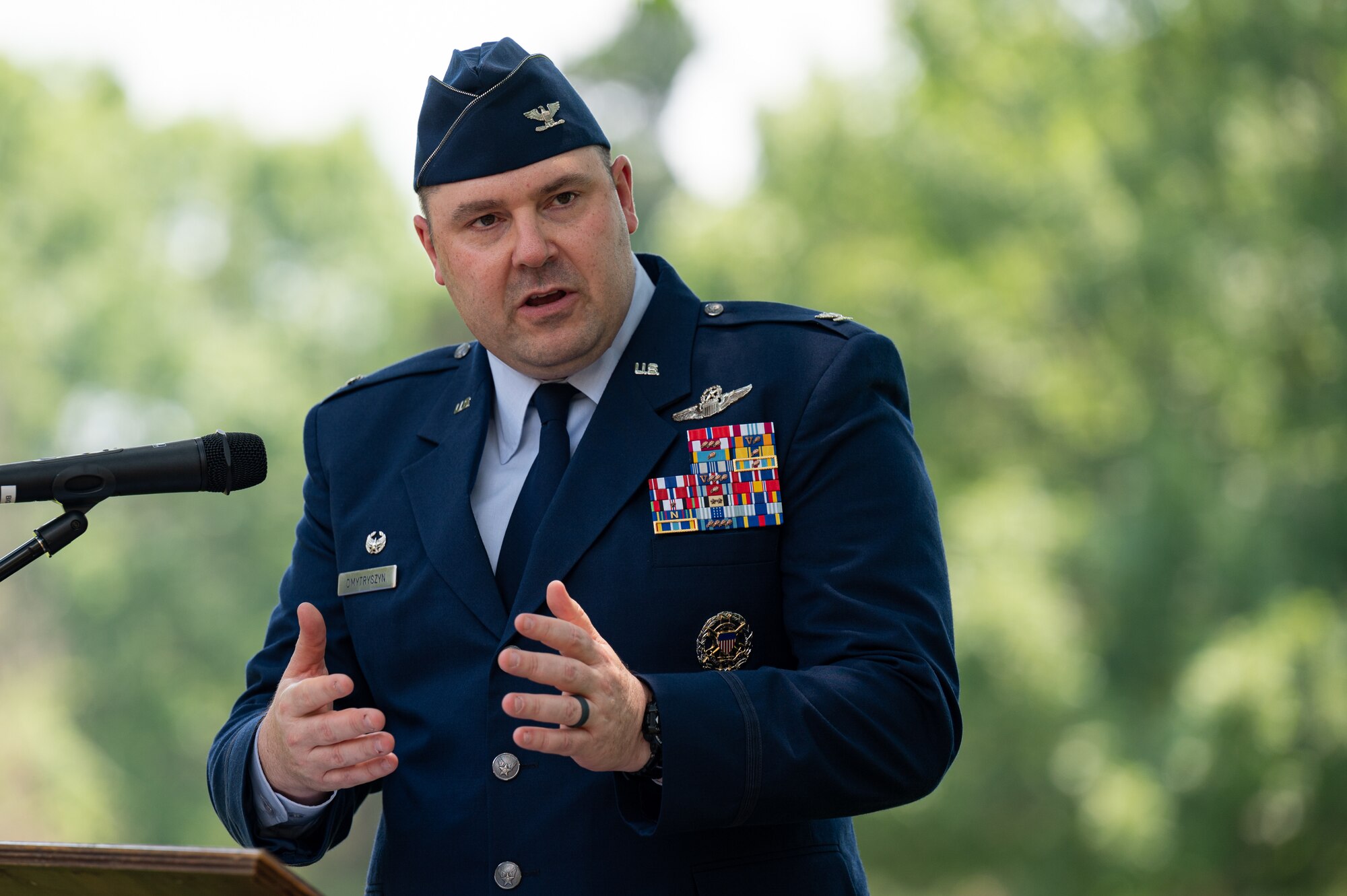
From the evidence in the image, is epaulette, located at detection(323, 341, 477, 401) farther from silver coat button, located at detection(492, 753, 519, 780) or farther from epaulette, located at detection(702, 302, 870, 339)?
silver coat button, located at detection(492, 753, 519, 780)

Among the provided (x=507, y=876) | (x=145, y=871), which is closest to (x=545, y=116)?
(x=507, y=876)

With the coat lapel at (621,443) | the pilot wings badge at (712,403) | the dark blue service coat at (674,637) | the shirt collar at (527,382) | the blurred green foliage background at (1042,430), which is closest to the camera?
the dark blue service coat at (674,637)

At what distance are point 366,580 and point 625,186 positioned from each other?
2.73 ft

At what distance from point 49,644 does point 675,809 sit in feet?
61.6

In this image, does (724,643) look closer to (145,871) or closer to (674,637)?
(674,637)

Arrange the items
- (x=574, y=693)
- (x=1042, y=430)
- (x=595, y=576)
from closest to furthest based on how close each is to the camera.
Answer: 1. (x=574, y=693)
2. (x=595, y=576)
3. (x=1042, y=430)

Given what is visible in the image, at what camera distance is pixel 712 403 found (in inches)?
95.1

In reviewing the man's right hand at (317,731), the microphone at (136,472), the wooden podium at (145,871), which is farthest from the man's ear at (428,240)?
the wooden podium at (145,871)

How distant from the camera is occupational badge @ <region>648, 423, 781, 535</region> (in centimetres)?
228

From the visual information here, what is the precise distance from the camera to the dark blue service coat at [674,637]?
2.01m

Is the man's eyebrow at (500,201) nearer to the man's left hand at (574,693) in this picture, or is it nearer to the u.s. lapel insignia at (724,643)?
the u.s. lapel insignia at (724,643)

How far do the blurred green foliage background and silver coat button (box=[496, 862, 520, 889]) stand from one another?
6.29 m

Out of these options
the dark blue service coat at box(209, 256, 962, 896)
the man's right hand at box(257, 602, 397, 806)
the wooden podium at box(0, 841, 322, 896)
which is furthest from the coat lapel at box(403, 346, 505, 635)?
the wooden podium at box(0, 841, 322, 896)

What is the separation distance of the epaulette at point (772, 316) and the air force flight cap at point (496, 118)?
1.17 feet
